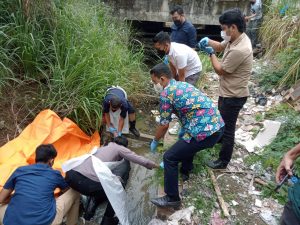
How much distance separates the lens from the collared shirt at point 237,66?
3.11 meters

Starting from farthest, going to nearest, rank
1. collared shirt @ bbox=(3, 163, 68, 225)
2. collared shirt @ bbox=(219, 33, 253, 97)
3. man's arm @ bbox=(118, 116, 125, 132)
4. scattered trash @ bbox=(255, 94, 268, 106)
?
scattered trash @ bbox=(255, 94, 268, 106) < man's arm @ bbox=(118, 116, 125, 132) < collared shirt @ bbox=(219, 33, 253, 97) < collared shirt @ bbox=(3, 163, 68, 225)

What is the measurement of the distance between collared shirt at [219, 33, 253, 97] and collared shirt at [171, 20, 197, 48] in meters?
2.24

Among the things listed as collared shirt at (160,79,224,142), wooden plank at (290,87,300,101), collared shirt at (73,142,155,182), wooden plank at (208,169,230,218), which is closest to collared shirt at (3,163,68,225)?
collared shirt at (73,142,155,182)

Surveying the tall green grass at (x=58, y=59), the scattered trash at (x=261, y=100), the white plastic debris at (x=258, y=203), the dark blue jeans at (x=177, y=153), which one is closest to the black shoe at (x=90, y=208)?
the dark blue jeans at (x=177, y=153)

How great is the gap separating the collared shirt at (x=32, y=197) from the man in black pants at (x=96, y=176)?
0.88 ft

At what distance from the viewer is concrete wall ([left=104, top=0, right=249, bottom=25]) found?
8.81m

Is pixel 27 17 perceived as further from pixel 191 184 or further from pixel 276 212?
pixel 276 212

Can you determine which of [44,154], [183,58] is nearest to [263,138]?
[183,58]

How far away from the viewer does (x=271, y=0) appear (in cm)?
881

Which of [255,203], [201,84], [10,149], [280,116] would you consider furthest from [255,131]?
[10,149]

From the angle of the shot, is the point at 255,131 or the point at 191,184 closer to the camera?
the point at 191,184

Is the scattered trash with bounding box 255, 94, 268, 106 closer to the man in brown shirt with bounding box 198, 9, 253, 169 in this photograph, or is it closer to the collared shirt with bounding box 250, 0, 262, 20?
the man in brown shirt with bounding box 198, 9, 253, 169

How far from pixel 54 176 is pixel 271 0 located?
26.7 ft

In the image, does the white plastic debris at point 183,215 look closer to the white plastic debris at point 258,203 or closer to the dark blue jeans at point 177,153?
the dark blue jeans at point 177,153
